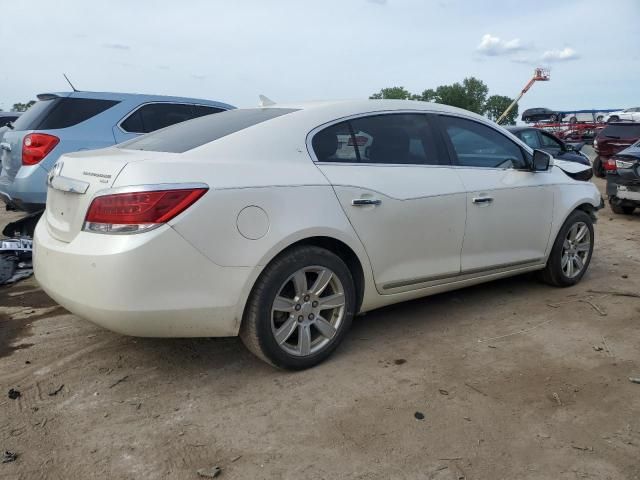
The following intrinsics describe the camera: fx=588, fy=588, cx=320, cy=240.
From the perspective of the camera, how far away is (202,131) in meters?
3.57

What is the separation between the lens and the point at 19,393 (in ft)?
10.4

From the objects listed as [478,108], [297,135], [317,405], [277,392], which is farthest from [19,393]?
[478,108]

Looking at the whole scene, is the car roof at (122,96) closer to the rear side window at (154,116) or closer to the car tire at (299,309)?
the rear side window at (154,116)

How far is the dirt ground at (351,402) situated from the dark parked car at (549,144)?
7.39 metres

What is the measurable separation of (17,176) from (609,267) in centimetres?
617

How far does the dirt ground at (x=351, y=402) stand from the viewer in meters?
2.57

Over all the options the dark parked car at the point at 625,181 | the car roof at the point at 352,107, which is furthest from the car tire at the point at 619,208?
the car roof at the point at 352,107

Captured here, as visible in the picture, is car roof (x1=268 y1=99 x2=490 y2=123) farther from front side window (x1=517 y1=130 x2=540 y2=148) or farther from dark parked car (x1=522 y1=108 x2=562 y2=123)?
dark parked car (x1=522 y1=108 x2=562 y2=123)

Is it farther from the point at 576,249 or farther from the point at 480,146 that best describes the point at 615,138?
the point at 480,146

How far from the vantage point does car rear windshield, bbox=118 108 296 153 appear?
133 inches

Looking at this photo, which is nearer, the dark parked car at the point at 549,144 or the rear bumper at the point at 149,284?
Result: the rear bumper at the point at 149,284

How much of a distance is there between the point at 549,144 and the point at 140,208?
35.0ft

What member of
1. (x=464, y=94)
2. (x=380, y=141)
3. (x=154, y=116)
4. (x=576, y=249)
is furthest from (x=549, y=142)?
(x=464, y=94)

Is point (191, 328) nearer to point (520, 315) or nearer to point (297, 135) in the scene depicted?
point (297, 135)
